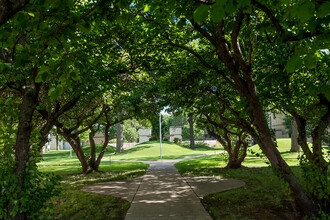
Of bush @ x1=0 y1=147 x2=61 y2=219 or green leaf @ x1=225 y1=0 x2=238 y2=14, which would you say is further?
bush @ x1=0 y1=147 x2=61 y2=219

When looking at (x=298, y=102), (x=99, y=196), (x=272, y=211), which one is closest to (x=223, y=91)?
(x=298, y=102)

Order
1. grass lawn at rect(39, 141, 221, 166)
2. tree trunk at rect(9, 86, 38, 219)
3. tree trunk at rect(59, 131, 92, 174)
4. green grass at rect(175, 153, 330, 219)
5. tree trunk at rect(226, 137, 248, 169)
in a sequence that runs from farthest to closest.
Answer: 1. grass lawn at rect(39, 141, 221, 166)
2. tree trunk at rect(226, 137, 248, 169)
3. tree trunk at rect(59, 131, 92, 174)
4. green grass at rect(175, 153, 330, 219)
5. tree trunk at rect(9, 86, 38, 219)

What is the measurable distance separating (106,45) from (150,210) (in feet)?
17.7

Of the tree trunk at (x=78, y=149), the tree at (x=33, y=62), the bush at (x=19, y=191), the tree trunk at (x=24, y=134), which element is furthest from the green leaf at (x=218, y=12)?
the tree trunk at (x=78, y=149)

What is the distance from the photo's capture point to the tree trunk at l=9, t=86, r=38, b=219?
13.6 feet

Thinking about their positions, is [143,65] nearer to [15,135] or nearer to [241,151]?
[15,135]

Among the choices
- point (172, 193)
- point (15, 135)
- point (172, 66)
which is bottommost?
point (172, 193)

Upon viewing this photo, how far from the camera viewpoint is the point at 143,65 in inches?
341

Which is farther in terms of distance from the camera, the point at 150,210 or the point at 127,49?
the point at 127,49

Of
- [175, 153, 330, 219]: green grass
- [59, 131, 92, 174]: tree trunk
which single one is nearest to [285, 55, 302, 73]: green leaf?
[175, 153, 330, 219]: green grass

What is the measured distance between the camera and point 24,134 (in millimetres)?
4230

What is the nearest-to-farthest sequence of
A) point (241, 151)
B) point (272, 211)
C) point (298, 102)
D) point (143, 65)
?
point (272, 211), point (298, 102), point (143, 65), point (241, 151)

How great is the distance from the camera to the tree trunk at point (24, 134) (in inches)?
163

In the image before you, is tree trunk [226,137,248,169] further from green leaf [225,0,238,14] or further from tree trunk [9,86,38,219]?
green leaf [225,0,238,14]
